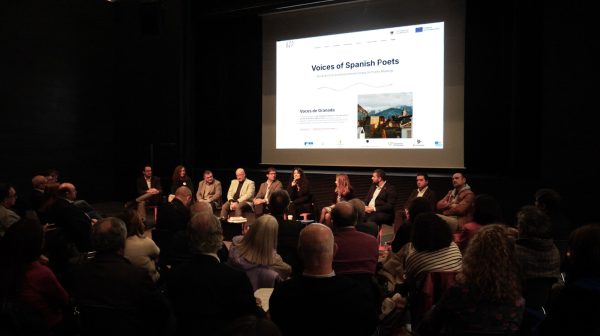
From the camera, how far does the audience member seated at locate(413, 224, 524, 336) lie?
198cm

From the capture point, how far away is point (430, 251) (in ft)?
8.73

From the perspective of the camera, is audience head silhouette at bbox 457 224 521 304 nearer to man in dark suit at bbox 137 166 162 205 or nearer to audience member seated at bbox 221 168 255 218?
audience member seated at bbox 221 168 255 218

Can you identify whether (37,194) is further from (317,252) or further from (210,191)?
(317,252)

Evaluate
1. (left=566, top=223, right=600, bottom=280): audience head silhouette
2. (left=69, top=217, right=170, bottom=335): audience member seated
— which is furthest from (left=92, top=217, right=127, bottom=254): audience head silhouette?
(left=566, top=223, right=600, bottom=280): audience head silhouette

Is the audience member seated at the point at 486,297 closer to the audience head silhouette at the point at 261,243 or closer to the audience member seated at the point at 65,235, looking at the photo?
the audience head silhouette at the point at 261,243

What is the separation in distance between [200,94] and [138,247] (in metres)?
6.41

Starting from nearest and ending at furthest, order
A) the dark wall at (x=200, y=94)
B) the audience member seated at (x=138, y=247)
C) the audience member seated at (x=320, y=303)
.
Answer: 1. the audience member seated at (x=320, y=303)
2. the audience member seated at (x=138, y=247)
3. the dark wall at (x=200, y=94)

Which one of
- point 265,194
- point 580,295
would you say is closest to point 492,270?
point 580,295

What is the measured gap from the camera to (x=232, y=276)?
206cm

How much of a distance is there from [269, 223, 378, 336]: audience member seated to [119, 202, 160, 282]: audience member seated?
1537 millimetres

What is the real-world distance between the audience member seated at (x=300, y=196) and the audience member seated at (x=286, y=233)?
9.76 feet

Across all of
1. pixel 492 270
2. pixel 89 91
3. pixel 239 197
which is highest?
pixel 89 91

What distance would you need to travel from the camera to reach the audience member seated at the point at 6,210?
4.29m

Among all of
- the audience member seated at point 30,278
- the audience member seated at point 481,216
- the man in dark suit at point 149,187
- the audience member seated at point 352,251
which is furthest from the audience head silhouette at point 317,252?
the man in dark suit at point 149,187
